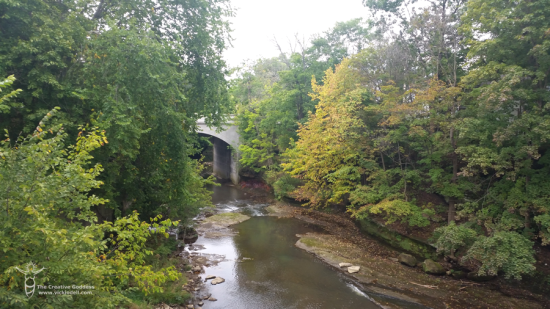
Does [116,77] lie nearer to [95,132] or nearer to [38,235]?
[95,132]

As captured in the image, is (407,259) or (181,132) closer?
(181,132)

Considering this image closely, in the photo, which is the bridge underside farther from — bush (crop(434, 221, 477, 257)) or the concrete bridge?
bush (crop(434, 221, 477, 257))

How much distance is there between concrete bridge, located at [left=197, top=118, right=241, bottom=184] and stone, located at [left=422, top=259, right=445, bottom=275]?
20376 millimetres

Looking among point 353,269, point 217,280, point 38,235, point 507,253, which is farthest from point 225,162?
point 38,235

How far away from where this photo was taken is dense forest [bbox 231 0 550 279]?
32.8 feet

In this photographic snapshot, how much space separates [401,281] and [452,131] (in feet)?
20.8

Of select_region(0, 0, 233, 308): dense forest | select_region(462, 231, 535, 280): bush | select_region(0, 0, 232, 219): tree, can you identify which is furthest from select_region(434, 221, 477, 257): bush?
select_region(0, 0, 232, 219): tree

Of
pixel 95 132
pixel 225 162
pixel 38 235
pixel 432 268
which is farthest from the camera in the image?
pixel 225 162

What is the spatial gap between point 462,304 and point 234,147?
24658mm

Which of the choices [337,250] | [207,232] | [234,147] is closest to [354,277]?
[337,250]

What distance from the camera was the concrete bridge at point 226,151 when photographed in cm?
3147

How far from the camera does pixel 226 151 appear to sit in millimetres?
36750

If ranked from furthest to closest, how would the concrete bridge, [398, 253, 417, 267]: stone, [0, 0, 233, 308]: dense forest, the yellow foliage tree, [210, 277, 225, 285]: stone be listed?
the concrete bridge
the yellow foliage tree
[398, 253, 417, 267]: stone
[210, 277, 225, 285]: stone
[0, 0, 233, 308]: dense forest

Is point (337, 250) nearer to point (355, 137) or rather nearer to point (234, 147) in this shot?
point (355, 137)
